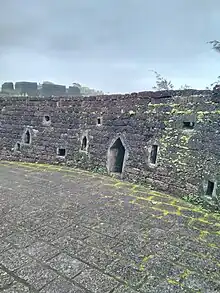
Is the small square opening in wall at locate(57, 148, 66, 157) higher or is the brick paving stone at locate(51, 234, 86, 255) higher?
the small square opening in wall at locate(57, 148, 66, 157)

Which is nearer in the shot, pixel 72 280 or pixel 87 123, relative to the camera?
pixel 72 280

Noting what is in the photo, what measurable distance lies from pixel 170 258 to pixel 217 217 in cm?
184

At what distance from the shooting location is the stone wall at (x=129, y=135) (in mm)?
5277

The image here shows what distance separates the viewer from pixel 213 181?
4977 millimetres

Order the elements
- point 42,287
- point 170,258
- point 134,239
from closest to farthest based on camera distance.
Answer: point 42,287 < point 170,258 < point 134,239

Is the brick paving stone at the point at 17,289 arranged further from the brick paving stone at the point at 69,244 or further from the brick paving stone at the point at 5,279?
the brick paving stone at the point at 69,244

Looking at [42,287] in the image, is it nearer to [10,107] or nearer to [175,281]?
[175,281]

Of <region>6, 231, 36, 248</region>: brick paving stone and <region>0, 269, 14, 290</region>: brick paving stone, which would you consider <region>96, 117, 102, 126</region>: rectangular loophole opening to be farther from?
<region>0, 269, 14, 290</region>: brick paving stone

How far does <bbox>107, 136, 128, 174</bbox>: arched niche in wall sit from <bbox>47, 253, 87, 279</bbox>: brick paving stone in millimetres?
4173

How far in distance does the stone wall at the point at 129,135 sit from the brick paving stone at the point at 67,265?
3.10 m

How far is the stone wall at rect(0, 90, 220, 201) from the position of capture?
528cm

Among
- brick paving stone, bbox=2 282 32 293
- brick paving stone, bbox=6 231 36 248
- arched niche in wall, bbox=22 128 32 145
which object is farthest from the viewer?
arched niche in wall, bbox=22 128 32 145

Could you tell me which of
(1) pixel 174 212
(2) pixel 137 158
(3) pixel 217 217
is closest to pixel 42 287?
(1) pixel 174 212

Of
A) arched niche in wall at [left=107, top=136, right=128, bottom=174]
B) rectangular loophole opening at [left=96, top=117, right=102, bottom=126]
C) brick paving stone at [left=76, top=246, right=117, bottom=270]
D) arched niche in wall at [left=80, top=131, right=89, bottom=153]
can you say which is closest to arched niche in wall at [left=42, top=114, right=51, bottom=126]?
arched niche in wall at [left=80, top=131, right=89, bottom=153]
